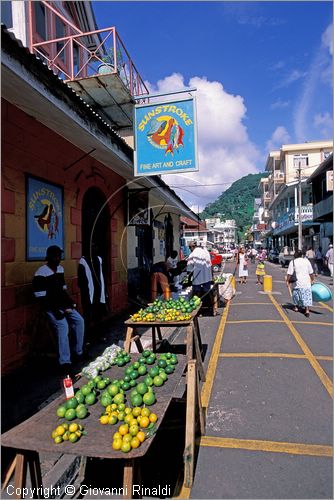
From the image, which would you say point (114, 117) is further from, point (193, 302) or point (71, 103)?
point (193, 302)

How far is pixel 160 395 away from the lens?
2689 millimetres

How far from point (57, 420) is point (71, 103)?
402 cm

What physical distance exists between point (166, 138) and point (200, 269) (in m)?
3.55

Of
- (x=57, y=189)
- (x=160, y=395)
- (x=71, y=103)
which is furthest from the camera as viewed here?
(x=57, y=189)

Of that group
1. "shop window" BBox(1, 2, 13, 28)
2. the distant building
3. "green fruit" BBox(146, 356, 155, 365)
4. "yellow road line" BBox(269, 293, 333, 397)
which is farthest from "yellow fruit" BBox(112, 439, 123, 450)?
the distant building

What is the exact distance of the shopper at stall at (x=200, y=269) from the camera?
8.16m

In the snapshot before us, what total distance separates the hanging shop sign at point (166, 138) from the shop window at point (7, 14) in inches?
172

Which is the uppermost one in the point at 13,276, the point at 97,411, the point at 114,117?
the point at 114,117

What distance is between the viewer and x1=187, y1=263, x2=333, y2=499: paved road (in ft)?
8.21

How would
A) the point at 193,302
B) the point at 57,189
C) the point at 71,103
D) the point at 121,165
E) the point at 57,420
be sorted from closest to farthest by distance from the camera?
the point at 57,420
the point at 71,103
the point at 193,302
the point at 57,189
the point at 121,165

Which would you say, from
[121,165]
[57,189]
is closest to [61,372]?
[57,189]

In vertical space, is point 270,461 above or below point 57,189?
below

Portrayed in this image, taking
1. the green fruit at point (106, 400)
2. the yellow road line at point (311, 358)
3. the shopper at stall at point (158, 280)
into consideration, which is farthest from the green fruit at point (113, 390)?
the shopper at stall at point (158, 280)

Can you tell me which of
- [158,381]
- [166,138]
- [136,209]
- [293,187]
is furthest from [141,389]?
[293,187]
